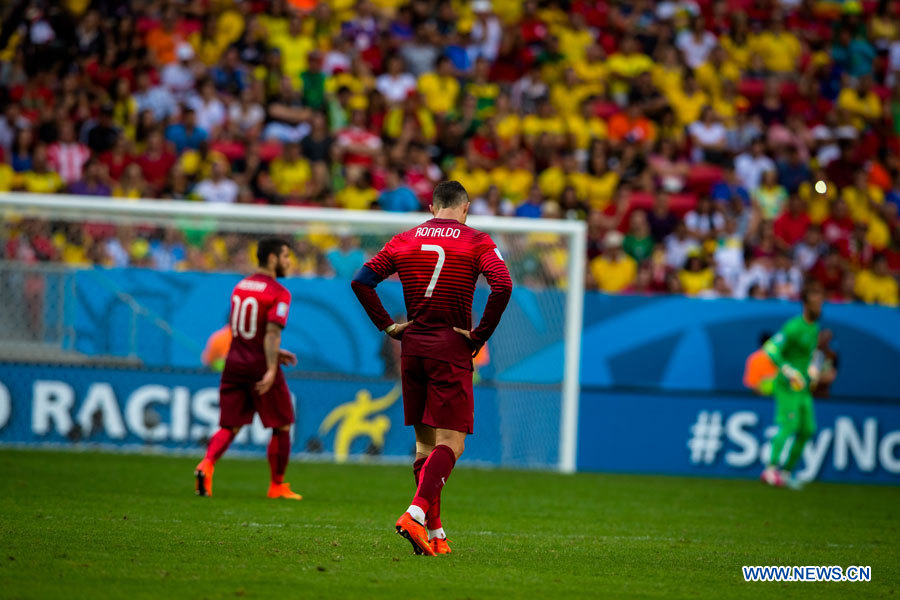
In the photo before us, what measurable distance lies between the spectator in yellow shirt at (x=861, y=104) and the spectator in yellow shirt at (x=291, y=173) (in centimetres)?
984

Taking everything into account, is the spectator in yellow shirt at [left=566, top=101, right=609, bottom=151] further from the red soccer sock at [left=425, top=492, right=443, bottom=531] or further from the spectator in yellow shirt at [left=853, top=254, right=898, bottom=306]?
the red soccer sock at [left=425, top=492, right=443, bottom=531]

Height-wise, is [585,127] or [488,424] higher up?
[585,127]

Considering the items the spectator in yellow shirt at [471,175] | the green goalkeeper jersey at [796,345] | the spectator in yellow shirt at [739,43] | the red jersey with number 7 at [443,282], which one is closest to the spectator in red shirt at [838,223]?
the spectator in yellow shirt at [739,43]

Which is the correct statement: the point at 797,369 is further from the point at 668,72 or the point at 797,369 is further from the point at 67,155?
the point at 67,155

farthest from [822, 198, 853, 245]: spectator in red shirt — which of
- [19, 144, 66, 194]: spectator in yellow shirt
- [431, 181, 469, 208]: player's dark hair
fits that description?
[431, 181, 469, 208]: player's dark hair

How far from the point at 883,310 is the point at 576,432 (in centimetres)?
440

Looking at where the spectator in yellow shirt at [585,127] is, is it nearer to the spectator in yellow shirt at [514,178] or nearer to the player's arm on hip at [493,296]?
the spectator in yellow shirt at [514,178]

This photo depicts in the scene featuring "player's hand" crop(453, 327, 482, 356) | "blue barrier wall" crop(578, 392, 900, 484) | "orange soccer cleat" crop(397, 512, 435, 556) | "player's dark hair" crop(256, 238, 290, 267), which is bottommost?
"blue barrier wall" crop(578, 392, 900, 484)

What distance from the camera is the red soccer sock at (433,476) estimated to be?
6.85 m

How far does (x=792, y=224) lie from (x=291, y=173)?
7637 millimetres

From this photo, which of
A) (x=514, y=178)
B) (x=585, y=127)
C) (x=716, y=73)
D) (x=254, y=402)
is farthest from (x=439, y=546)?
(x=716, y=73)

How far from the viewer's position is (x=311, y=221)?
15.1 meters

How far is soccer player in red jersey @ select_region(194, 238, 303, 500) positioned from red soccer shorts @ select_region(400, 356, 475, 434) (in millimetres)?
3035

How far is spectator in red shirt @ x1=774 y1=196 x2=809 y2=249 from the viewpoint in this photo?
1912 centimetres
